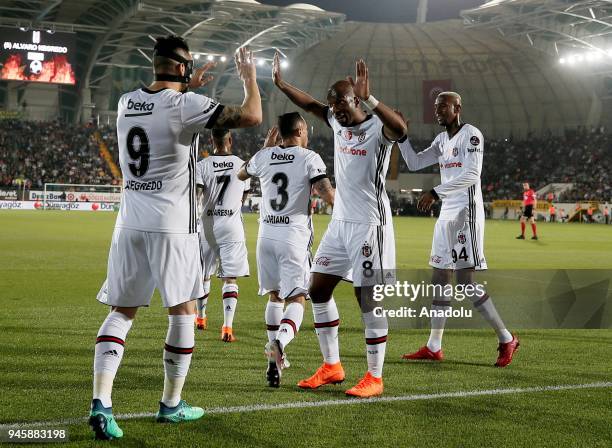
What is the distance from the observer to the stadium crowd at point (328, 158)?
53219 millimetres

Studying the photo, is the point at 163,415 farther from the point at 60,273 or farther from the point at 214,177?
the point at 60,273

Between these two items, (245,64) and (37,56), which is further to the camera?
(37,56)

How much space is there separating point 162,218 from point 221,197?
4151 mm

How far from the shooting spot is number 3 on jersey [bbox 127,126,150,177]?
190 inches

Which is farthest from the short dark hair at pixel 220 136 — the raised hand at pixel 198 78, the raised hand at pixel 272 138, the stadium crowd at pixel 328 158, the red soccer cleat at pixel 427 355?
the stadium crowd at pixel 328 158

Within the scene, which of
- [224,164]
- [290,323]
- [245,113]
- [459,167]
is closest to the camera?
[245,113]

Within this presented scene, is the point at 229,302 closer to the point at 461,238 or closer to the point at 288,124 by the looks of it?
the point at 288,124

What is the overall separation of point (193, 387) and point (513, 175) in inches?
2417

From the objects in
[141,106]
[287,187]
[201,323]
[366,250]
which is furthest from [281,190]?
[201,323]

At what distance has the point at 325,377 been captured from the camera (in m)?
6.11

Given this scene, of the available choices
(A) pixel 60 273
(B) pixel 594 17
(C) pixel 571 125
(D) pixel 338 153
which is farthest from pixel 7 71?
(C) pixel 571 125

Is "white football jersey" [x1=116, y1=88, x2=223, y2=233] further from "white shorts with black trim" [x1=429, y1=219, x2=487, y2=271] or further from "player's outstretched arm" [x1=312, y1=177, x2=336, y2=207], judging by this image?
"white shorts with black trim" [x1=429, y1=219, x2=487, y2=271]

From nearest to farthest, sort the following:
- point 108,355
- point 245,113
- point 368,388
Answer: point 245,113, point 108,355, point 368,388

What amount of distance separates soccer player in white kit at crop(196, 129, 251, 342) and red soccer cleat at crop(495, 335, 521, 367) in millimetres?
3150
